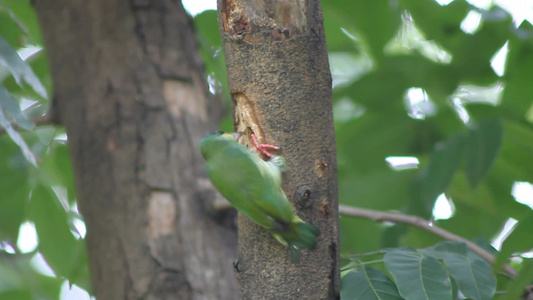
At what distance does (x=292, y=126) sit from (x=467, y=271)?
54cm

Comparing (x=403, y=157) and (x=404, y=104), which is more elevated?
(x=404, y=104)

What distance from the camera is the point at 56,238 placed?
2107 millimetres

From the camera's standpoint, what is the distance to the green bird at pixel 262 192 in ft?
3.63

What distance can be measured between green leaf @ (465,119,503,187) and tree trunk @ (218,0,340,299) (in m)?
0.66

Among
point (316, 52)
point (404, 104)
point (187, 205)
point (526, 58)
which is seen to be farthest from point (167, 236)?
point (526, 58)

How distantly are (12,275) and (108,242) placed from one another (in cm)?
179

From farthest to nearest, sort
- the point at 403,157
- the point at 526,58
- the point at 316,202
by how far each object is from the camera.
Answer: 1. the point at 403,157
2. the point at 526,58
3. the point at 316,202

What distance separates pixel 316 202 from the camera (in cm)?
116

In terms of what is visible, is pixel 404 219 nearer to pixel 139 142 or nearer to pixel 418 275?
pixel 418 275

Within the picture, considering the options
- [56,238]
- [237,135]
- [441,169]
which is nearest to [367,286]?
[237,135]

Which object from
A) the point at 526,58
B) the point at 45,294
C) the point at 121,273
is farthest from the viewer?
the point at 45,294

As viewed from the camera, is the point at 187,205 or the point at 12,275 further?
the point at 12,275

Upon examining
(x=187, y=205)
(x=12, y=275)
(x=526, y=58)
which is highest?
(x=526, y=58)

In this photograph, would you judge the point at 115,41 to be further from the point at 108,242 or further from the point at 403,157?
the point at 403,157
